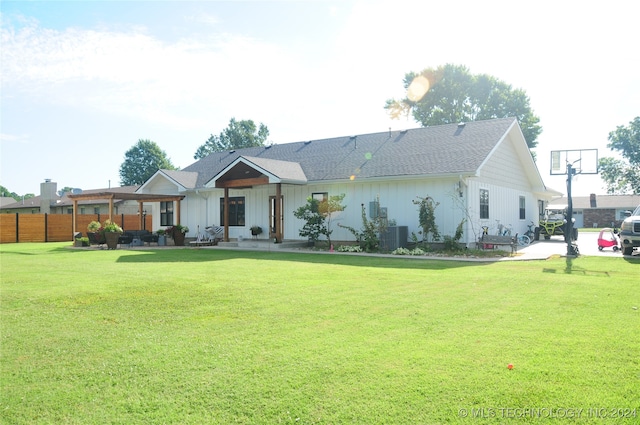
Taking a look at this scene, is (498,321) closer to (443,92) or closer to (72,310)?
(72,310)

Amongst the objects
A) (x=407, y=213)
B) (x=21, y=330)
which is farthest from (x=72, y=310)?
(x=407, y=213)

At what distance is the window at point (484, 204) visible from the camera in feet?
62.8

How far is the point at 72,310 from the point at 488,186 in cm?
1707

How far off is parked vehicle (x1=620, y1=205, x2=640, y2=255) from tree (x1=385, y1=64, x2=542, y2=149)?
25994mm

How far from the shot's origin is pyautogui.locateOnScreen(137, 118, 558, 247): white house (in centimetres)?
1806

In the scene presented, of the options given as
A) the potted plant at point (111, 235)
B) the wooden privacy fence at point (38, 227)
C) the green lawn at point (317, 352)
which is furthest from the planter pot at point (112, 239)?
the green lawn at point (317, 352)

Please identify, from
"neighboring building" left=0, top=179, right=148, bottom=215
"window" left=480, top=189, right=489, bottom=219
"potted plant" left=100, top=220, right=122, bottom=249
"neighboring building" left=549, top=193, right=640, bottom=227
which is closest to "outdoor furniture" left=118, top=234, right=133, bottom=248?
"potted plant" left=100, top=220, right=122, bottom=249

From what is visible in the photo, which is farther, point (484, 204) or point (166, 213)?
point (166, 213)

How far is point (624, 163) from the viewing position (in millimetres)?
52062

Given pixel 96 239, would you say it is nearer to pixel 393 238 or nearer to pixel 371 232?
pixel 371 232

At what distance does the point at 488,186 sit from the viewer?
1980cm

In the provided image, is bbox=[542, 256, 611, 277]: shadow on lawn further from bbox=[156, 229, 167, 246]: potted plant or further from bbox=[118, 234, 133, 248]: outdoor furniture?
bbox=[118, 234, 133, 248]: outdoor furniture

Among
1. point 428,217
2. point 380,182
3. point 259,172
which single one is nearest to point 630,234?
point 428,217

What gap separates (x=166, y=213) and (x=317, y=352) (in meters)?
24.3
